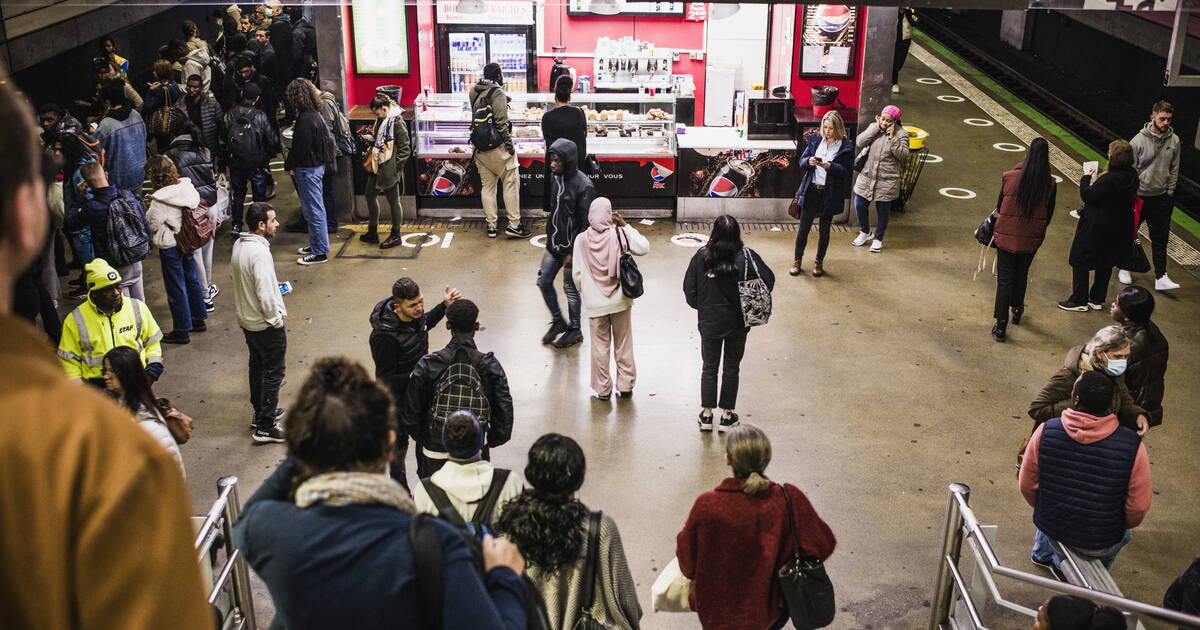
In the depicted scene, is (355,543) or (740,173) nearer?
(355,543)

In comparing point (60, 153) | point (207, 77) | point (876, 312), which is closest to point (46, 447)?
point (60, 153)

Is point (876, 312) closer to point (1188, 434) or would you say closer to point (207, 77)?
point (1188, 434)

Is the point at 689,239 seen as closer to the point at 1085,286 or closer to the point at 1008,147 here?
the point at 1085,286

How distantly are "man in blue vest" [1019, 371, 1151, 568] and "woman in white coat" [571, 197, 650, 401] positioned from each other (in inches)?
127

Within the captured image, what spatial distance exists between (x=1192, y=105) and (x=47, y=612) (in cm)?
1820

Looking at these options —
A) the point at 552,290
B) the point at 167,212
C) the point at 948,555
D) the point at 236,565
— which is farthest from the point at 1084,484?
the point at 167,212

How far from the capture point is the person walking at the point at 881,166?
10984mm

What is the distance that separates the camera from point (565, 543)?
3.72 meters

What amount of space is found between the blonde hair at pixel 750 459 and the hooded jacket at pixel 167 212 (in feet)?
19.9

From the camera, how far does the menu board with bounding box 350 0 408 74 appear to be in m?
12.2

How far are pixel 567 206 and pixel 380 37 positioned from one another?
15.7 ft

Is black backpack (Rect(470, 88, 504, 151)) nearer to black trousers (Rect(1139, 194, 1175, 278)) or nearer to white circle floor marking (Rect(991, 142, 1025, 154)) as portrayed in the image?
black trousers (Rect(1139, 194, 1175, 278))

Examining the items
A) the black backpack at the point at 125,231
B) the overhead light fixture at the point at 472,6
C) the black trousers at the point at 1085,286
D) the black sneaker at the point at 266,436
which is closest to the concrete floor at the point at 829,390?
the black sneaker at the point at 266,436

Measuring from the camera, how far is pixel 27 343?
44.6 inches
